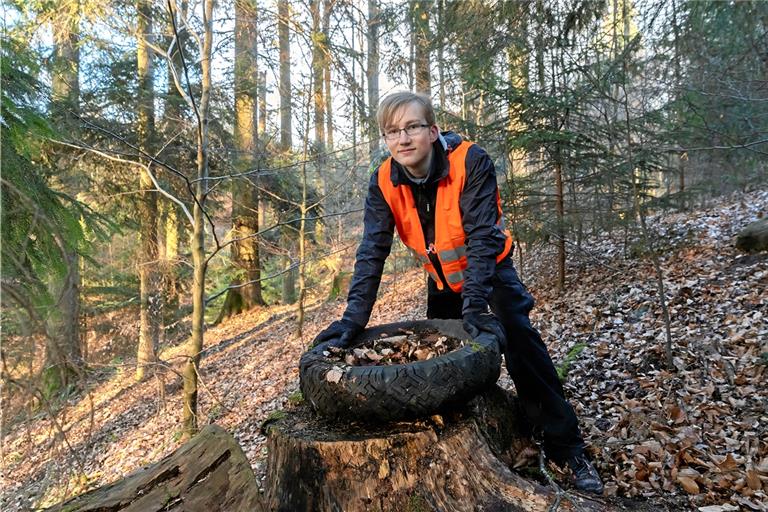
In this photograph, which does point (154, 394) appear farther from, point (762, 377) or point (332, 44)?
point (762, 377)

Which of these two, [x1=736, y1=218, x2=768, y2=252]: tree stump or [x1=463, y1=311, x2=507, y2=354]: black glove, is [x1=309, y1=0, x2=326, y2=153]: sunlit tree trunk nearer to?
[x1=463, y1=311, x2=507, y2=354]: black glove

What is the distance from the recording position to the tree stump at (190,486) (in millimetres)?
2098

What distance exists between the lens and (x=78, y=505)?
2.21 m

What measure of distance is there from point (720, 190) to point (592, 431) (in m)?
10.0

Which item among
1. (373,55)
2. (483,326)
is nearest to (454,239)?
(483,326)

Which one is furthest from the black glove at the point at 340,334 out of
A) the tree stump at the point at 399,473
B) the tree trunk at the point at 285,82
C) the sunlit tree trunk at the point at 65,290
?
the tree trunk at the point at 285,82

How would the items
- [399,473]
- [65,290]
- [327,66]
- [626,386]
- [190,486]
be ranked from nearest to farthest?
1. [65,290]
2. [399,473]
3. [190,486]
4. [626,386]
5. [327,66]

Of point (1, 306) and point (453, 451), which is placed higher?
point (1, 306)

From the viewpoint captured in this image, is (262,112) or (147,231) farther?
(262,112)

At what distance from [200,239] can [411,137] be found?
3.38 m

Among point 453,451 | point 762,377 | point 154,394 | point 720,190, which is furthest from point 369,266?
point 720,190

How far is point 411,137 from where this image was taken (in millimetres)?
2734

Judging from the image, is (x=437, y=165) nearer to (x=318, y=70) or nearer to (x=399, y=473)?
(x=399, y=473)

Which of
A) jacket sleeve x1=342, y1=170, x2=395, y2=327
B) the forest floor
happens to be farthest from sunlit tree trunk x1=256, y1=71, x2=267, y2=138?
jacket sleeve x1=342, y1=170, x2=395, y2=327
